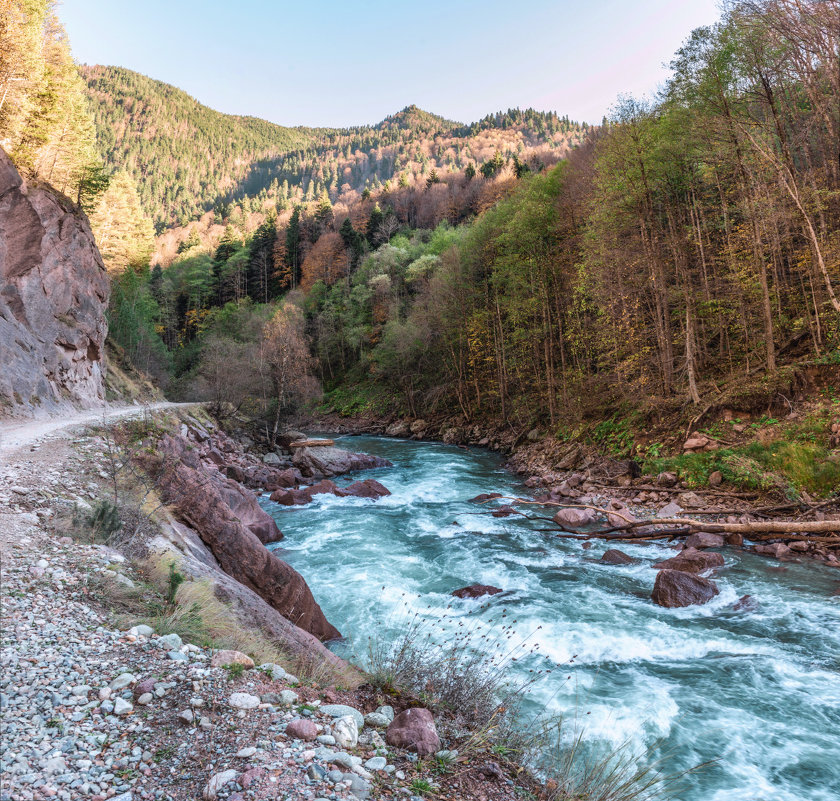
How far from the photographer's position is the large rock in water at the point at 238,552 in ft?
22.9

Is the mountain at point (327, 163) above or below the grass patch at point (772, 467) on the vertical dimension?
above

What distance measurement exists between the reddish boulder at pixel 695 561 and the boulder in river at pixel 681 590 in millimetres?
633

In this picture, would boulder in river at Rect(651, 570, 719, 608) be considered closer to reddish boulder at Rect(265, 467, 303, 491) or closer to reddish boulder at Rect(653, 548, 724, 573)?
reddish boulder at Rect(653, 548, 724, 573)

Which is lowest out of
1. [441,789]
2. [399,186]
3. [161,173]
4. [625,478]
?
[625,478]

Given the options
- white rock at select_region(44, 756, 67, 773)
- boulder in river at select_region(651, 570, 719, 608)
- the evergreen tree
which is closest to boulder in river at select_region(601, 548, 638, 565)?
boulder in river at select_region(651, 570, 719, 608)

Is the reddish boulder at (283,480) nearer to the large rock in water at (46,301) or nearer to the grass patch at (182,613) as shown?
the large rock in water at (46,301)

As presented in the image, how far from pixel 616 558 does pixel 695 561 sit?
154 cm

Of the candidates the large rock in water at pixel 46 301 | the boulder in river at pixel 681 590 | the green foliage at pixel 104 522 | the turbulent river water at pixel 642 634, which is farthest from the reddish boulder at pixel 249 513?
the large rock in water at pixel 46 301

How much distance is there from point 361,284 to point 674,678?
162 feet

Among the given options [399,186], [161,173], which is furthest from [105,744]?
[161,173]

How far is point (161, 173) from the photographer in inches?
7249

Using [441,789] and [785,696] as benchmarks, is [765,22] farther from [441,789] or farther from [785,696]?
[441,789]

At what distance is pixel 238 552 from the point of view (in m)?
7.43

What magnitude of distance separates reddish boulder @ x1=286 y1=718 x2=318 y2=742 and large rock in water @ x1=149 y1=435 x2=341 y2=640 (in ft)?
13.7
